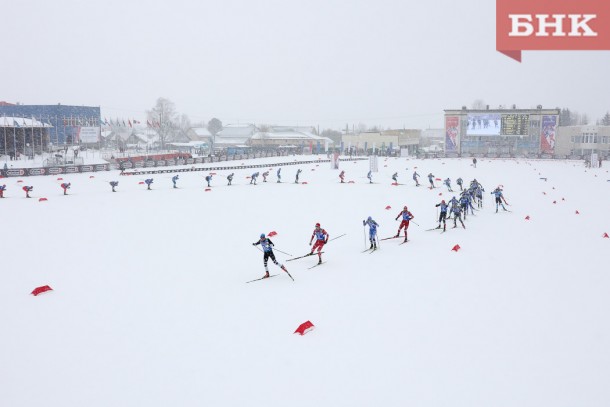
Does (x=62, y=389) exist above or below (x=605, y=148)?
below

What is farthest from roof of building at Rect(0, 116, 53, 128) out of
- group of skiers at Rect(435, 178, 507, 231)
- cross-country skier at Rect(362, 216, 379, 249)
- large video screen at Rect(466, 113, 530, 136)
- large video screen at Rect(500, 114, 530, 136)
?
large video screen at Rect(500, 114, 530, 136)

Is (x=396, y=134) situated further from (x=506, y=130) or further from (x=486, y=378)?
(x=486, y=378)

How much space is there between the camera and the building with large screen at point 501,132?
79188mm

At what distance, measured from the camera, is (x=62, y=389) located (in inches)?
284

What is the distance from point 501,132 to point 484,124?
347 cm

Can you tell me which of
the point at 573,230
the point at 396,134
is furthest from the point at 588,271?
the point at 396,134

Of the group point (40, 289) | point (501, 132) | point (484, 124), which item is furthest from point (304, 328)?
point (501, 132)

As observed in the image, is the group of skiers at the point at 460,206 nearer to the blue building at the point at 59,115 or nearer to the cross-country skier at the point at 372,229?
the cross-country skier at the point at 372,229

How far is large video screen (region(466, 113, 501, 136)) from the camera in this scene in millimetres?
80688

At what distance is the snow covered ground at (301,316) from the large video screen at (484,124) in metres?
65.0

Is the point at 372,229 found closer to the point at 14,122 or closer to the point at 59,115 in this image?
the point at 14,122

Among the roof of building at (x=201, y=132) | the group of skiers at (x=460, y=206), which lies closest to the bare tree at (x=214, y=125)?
the roof of building at (x=201, y=132)

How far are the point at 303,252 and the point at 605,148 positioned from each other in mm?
83181

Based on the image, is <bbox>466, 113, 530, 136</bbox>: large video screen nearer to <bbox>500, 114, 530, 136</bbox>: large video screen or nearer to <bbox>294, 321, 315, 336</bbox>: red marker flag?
<bbox>500, 114, 530, 136</bbox>: large video screen
